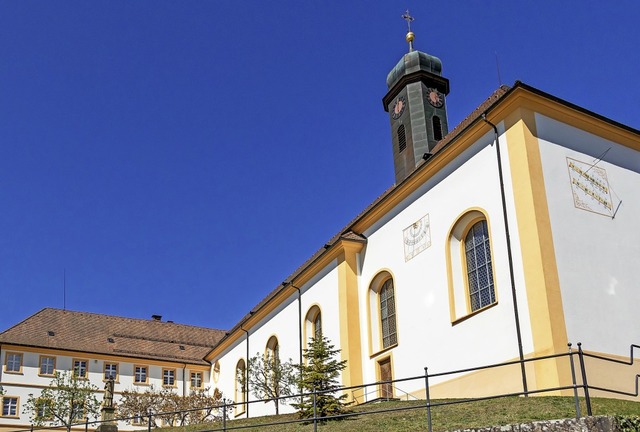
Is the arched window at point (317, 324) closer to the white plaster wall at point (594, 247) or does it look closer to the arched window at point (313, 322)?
the arched window at point (313, 322)

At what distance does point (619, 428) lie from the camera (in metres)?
11.4

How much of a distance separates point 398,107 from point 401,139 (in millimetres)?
1587

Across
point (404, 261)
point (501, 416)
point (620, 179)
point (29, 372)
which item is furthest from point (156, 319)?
point (501, 416)

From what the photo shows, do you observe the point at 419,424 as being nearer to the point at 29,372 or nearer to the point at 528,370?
the point at 528,370

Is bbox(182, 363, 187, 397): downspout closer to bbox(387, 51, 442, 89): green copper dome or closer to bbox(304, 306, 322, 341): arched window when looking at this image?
bbox(304, 306, 322, 341): arched window

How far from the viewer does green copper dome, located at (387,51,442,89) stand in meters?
30.3

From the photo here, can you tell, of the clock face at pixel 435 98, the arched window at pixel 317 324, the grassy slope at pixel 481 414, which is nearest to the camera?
the grassy slope at pixel 481 414

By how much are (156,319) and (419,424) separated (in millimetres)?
42134

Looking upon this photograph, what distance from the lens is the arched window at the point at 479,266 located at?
65.7 feet

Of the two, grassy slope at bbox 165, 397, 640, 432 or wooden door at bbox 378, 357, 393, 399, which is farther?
wooden door at bbox 378, 357, 393, 399

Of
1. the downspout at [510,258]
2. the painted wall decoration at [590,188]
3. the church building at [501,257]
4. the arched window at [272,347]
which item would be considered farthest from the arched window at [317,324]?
the painted wall decoration at [590,188]

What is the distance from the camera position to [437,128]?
1154 inches

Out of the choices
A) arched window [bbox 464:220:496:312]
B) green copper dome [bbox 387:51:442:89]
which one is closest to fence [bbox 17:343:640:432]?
arched window [bbox 464:220:496:312]

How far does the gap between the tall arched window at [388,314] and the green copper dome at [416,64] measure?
969 cm
